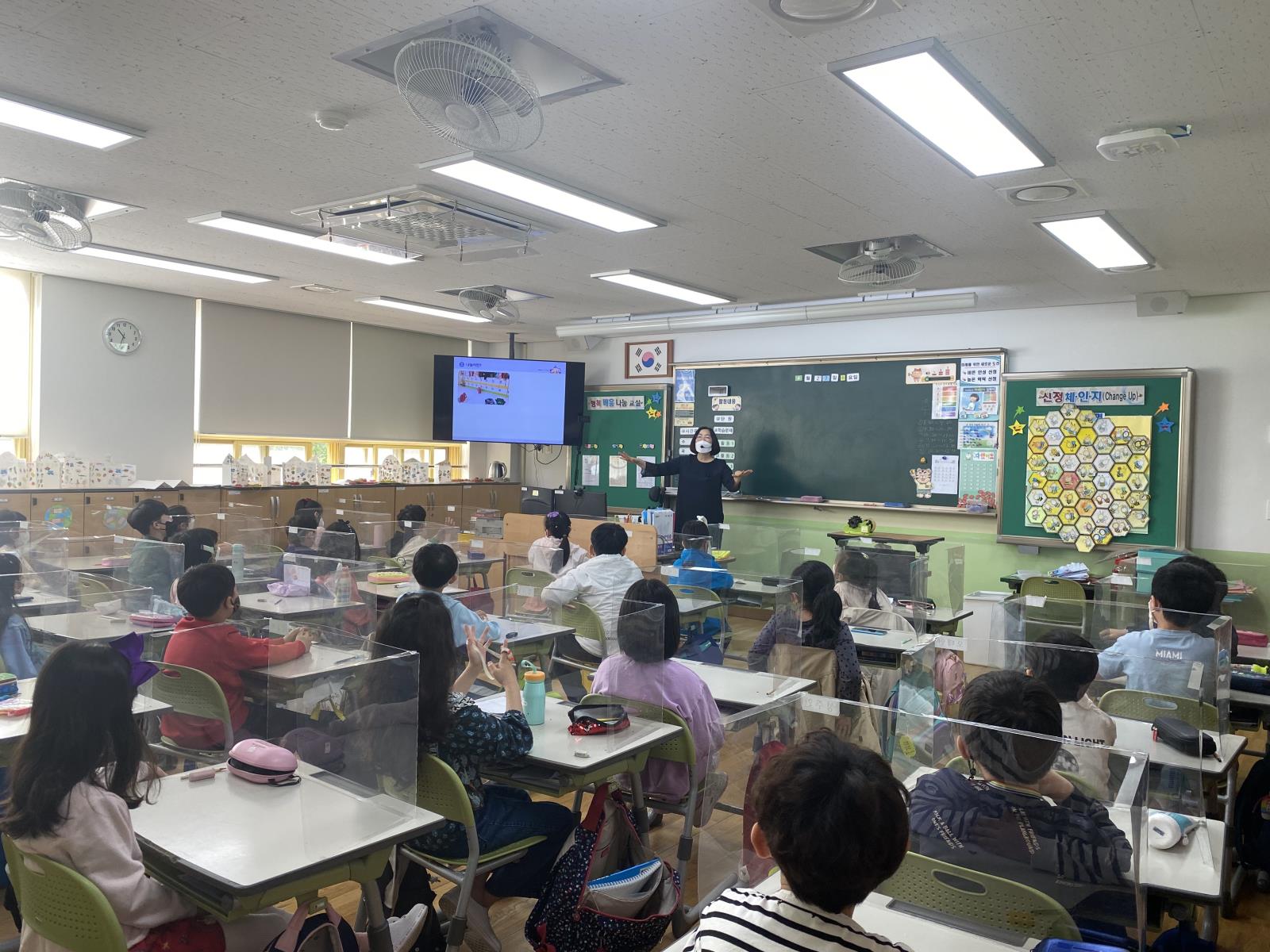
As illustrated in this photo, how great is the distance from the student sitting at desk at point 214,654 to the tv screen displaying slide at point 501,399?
6005 millimetres

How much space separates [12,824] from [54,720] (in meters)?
0.20

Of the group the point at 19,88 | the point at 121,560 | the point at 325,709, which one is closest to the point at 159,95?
the point at 19,88

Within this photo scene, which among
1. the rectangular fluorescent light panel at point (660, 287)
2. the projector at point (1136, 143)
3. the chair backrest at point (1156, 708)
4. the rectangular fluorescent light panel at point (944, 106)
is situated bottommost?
the chair backrest at point (1156, 708)

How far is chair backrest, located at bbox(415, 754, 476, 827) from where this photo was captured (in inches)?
90.4

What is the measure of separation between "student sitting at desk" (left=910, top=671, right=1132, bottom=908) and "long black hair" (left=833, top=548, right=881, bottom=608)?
316 centimetres

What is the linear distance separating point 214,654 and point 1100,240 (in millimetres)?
4717

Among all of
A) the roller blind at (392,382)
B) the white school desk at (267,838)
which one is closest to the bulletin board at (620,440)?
the roller blind at (392,382)

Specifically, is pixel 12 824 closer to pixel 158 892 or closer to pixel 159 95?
pixel 158 892

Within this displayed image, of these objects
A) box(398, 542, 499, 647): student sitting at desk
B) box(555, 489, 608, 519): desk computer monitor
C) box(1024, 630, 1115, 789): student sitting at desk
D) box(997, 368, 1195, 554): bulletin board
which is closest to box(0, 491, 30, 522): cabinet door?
box(398, 542, 499, 647): student sitting at desk

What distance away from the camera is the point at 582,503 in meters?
8.67

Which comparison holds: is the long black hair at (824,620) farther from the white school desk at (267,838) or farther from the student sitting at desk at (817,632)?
the white school desk at (267,838)

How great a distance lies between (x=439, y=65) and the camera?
2.50m

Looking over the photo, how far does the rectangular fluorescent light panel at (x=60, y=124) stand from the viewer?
3375 millimetres

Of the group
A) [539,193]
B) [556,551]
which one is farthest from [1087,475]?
[539,193]
